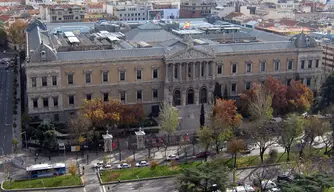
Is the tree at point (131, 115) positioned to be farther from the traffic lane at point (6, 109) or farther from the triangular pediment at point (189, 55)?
the traffic lane at point (6, 109)

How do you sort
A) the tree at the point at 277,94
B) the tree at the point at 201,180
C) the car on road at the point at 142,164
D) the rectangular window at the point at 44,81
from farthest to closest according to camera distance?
the tree at the point at 277,94 < the rectangular window at the point at 44,81 < the car on road at the point at 142,164 < the tree at the point at 201,180

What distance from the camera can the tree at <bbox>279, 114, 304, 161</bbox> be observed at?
247 ft

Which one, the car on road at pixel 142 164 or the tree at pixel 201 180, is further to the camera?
the car on road at pixel 142 164

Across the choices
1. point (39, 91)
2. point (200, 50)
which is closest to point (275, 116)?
point (200, 50)

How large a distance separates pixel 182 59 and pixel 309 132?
1214 inches

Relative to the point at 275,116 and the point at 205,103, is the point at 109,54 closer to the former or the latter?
the point at 205,103

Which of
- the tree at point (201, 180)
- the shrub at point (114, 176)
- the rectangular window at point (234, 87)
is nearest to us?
the tree at point (201, 180)

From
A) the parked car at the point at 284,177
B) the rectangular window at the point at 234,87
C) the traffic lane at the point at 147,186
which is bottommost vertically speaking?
the traffic lane at the point at 147,186

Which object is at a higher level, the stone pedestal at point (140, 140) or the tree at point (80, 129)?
the tree at point (80, 129)

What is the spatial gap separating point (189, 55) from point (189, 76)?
4409 mm

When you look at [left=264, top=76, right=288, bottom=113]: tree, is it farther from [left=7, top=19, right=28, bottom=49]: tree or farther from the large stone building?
[left=7, top=19, right=28, bottom=49]: tree

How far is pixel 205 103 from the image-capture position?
102m

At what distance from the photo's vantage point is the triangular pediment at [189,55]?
97.4m

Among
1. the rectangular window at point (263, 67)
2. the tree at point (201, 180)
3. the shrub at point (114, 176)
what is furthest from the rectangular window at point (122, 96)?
the tree at point (201, 180)
